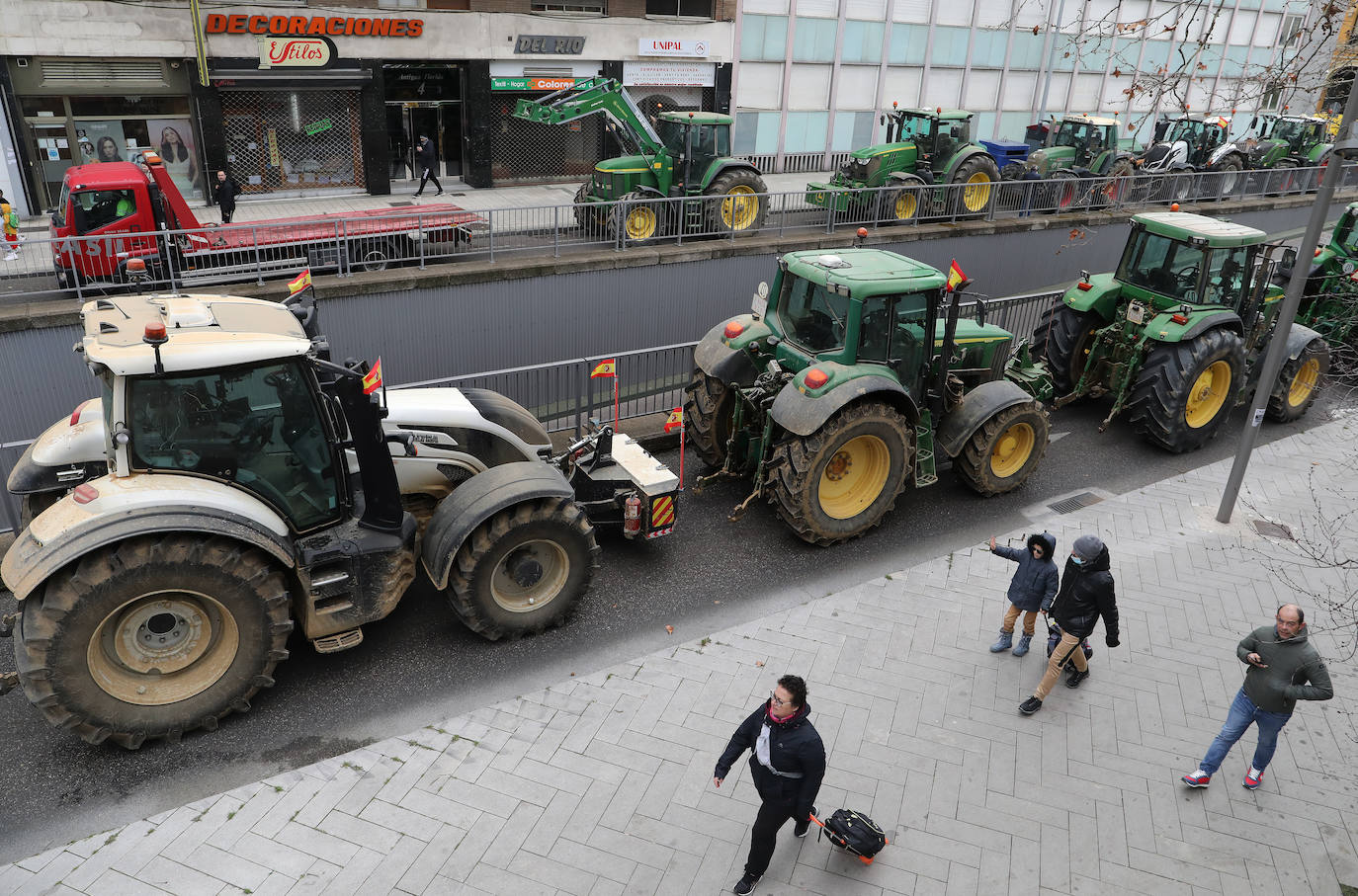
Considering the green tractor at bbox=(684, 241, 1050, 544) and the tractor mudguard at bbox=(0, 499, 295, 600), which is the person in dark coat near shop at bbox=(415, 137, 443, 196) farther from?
the tractor mudguard at bbox=(0, 499, 295, 600)

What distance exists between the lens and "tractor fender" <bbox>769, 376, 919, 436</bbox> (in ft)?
24.0

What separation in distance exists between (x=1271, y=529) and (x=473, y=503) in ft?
25.1

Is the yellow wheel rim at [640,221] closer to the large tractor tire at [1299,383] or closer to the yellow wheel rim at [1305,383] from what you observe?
the large tractor tire at [1299,383]

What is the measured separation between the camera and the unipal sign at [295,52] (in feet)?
59.5

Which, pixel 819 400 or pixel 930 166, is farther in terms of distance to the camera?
pixel 930 166

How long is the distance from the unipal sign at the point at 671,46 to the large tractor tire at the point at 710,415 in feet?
53.6

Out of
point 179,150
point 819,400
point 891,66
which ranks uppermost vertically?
point 891,66

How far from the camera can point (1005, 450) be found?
8.97m

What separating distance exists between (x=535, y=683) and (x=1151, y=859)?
3.93 m

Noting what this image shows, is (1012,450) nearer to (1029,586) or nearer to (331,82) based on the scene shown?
(1029,586)

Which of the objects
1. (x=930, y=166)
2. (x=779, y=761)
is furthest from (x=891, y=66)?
(x=779, y=761)

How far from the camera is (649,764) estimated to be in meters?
5.54

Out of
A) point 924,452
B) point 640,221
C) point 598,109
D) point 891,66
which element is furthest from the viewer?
point 891,66

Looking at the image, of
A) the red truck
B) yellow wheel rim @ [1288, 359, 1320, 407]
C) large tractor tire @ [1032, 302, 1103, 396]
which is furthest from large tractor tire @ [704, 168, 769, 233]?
yellow wheel rim @ [1288, 359, 1320, 407]
